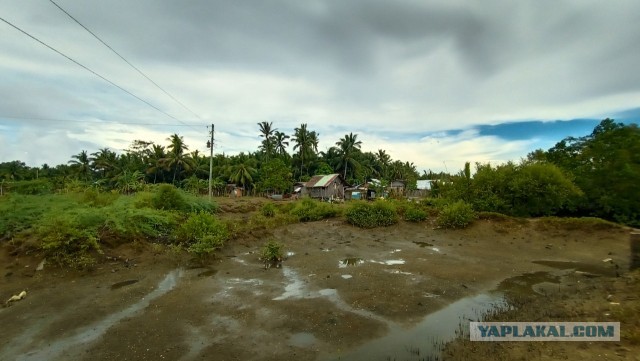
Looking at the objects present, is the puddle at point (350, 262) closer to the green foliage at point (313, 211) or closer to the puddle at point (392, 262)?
the puddle at point (392, 262)

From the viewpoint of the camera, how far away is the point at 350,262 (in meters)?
13.7

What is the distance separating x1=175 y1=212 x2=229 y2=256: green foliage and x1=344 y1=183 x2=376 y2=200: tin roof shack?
3657cm

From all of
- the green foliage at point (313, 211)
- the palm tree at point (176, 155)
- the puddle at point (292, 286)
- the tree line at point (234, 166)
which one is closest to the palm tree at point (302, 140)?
the tree line at point (234, 166)

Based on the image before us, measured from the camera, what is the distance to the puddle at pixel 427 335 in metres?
6.18

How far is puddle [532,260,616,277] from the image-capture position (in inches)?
466

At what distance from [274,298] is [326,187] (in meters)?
40.5

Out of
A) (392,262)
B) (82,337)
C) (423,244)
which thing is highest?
(423,244)

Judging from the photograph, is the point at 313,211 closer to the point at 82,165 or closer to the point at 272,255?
the point at 272,255

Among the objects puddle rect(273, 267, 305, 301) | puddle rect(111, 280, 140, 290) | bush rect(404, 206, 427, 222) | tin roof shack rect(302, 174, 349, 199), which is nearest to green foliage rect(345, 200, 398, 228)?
bush rect(404, 206, 427, 222)

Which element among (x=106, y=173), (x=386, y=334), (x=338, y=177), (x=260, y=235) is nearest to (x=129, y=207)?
(x=260, y=235)

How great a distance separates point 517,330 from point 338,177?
46.8 m

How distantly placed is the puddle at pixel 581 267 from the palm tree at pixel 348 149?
4803 cm

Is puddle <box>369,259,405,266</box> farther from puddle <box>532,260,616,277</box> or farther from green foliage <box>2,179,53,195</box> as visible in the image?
green foliage <box>2,179,53,195</box>

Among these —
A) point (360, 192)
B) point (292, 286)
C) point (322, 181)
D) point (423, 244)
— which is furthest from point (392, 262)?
point (360, 192)
